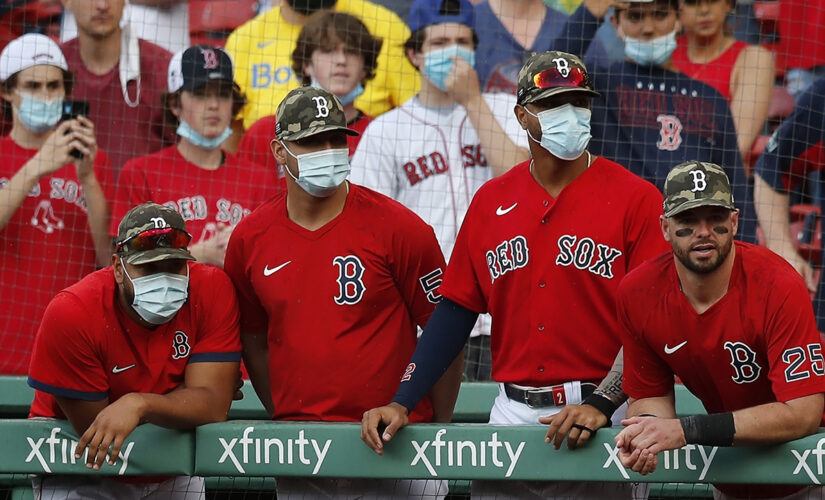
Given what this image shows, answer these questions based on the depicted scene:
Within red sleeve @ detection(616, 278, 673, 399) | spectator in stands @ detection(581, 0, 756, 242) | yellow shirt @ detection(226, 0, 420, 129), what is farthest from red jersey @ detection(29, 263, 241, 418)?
spectator in stands @ detection(581, 0, 756, 242)

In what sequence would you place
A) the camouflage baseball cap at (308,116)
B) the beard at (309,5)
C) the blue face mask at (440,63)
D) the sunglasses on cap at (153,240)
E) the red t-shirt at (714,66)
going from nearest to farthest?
the sunglasses on cap at (153,240), the camouflage baseball cap at (308,116), the blue face mask at (440,63), the red t-shirt at (714,66), the beard at (309,5)

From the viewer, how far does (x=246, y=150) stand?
19.1 feet

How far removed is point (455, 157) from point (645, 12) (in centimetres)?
117

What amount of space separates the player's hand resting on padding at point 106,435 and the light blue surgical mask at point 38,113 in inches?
110

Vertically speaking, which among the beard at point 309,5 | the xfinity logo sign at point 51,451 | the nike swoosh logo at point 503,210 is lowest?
the xfinity logo sign at point 51,451

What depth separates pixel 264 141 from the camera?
5.84 meters

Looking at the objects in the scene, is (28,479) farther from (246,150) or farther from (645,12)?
(645,12)

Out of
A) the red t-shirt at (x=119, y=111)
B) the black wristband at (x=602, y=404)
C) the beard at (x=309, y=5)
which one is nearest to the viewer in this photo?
the black wristband at (x=602, y=404)

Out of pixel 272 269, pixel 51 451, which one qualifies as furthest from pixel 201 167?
pixel 51 451

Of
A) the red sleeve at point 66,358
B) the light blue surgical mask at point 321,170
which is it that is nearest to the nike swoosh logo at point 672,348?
the light blue surgical mask at point 321,170

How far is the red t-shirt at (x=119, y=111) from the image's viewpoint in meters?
5.98

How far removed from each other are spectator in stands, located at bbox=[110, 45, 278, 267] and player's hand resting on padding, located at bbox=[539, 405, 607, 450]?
2706 mm

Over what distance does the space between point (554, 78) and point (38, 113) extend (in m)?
3.09

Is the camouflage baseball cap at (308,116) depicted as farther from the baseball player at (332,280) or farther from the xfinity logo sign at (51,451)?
the xfinity logo sign at (51,451)
